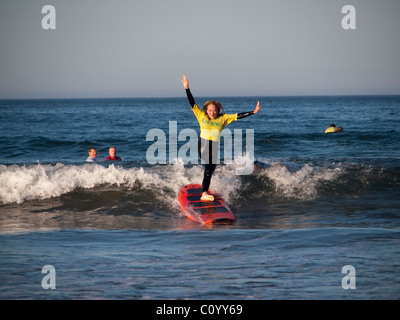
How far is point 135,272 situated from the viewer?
4.87m

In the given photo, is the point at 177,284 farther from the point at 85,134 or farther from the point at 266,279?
the point at 85,134

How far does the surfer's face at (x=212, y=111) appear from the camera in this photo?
8000 millimetres

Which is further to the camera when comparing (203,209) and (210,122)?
(203,209)

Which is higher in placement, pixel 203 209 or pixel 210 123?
pixel 210 123

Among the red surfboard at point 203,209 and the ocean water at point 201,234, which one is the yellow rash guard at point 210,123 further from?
the ocean water at point 201,234

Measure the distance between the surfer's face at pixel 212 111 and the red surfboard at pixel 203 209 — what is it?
1.85m

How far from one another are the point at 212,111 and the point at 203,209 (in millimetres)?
1965

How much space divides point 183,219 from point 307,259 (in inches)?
157

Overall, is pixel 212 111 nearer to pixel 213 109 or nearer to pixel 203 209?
pixel 213 109

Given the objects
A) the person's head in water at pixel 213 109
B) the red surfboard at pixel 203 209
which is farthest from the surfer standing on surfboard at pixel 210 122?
the red surfboard at pixel 203 209

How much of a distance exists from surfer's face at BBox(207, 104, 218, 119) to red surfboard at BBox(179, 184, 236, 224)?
185 cm

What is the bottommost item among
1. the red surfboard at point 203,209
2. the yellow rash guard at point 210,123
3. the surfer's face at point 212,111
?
the red surfboard at point 203,209

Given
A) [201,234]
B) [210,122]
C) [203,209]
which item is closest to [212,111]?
[210,122]

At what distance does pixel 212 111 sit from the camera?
801 centimetres
